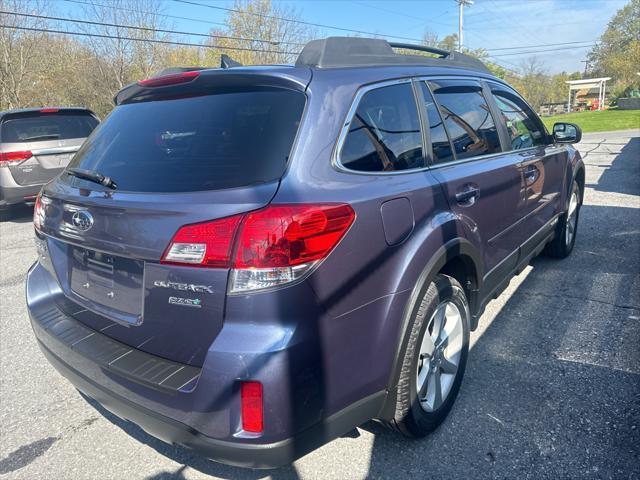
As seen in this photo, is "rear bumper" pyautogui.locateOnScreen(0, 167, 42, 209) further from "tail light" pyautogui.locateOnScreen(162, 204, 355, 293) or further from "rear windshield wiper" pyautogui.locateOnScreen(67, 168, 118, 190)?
"tail light" pyautogui.locateOnScreen(162, 204, 355, 293)

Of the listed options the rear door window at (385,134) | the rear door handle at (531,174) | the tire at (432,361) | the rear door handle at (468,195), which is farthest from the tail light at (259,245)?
the rear door handle at (531,174)

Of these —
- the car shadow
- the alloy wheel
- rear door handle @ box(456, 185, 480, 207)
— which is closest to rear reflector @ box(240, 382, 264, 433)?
the alloy wheel

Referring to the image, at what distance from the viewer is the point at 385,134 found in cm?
219

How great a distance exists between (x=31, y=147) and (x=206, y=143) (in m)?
6.63

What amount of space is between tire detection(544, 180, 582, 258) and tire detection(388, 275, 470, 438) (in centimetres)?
262

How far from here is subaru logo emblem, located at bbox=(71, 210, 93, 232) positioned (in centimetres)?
200

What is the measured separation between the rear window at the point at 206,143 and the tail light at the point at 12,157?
5.91 metres

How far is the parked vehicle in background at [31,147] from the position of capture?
7098 millimetres

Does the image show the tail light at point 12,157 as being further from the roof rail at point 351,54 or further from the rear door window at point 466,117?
the rear door window at point 466,117

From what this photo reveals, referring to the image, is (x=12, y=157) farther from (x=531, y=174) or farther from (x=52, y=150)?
(x=531, y=174)

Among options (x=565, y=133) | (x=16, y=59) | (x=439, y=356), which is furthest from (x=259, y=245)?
(x=16, y=59)

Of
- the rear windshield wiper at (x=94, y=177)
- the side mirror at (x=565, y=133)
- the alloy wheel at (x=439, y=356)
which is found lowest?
the alloy wheel at (x=439, y=356)

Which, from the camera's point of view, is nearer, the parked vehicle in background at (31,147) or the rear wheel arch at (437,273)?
the rear wheel arch at (437,273)

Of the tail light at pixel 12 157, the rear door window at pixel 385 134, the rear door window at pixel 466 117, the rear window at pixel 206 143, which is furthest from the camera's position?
the tail light at pixel 12 157
